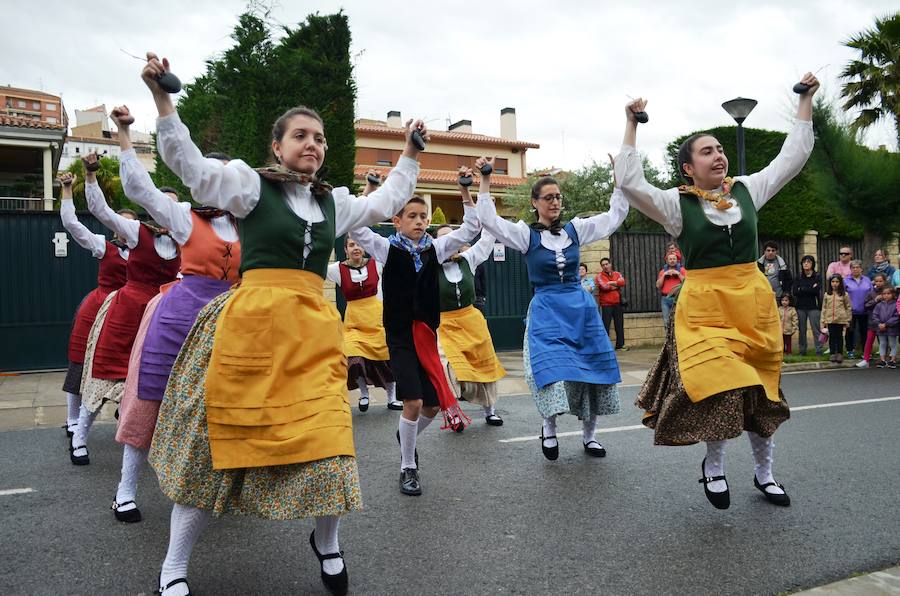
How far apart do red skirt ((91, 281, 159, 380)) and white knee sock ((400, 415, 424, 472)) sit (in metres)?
2.13

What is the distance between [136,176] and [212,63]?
21.1 metres

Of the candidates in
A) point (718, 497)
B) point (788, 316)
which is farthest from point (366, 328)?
point (788, 316)

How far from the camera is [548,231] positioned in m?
5.38

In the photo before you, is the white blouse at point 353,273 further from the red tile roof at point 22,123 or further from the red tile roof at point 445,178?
the red tile roof at point 445,178

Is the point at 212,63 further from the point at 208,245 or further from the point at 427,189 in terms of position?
the point at 208,245

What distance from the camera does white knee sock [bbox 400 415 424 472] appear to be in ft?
15.4

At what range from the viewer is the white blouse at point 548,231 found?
17.0 feet

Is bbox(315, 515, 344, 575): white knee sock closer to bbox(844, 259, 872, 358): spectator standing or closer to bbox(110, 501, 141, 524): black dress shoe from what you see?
bbox(110, 501, 141, 524): black dress shoe

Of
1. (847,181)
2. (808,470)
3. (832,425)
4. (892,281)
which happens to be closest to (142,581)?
(808,470)

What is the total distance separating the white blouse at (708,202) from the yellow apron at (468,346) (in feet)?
10.4

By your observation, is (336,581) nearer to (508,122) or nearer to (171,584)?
(171,584)

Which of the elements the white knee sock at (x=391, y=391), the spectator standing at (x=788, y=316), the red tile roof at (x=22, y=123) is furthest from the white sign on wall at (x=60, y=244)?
the spectator standing at (x=788, y=316)

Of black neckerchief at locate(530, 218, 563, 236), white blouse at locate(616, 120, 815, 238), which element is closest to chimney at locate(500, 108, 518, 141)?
black neckerchief at locate(530, 218, 563, 236)

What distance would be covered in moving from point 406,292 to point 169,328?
1523mm
